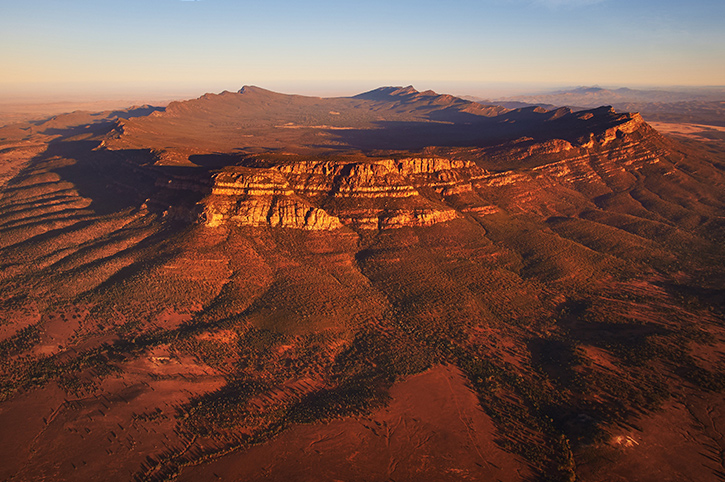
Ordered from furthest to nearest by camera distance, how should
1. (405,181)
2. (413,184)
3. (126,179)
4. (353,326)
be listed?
1. (126,179)
2. (413,184)
3. (405,181)
4. (353,326)

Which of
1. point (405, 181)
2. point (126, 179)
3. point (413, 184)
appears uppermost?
point (405, 181)

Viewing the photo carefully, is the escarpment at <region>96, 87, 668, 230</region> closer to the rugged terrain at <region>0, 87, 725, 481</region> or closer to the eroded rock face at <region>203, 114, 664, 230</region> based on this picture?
the eroded rock face at <region>203, 114, 664, 230</region>

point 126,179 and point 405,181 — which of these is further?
point 126,179

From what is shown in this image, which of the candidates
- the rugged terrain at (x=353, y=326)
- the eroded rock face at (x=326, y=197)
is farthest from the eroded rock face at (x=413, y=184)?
the rugged terrain at (x=353, y=326)

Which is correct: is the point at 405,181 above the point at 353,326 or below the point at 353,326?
above

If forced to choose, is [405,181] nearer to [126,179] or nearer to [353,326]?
[353,326]

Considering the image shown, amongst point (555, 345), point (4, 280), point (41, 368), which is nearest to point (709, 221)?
point (555, 345)

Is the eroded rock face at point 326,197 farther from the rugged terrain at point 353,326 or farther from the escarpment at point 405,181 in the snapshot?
the rugged terrain at point 353,326

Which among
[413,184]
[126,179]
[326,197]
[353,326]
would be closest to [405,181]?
[413,184]
